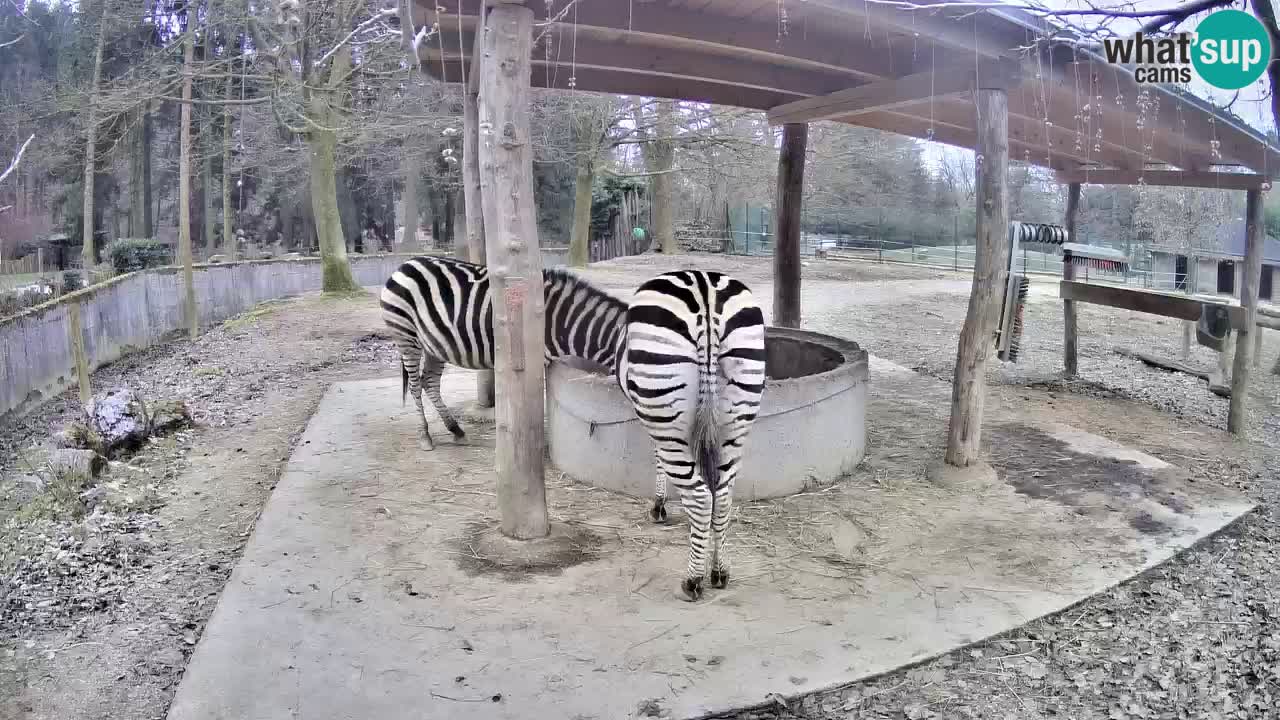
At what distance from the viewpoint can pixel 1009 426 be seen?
6969 millimetres

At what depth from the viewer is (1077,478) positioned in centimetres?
566

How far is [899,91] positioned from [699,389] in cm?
336

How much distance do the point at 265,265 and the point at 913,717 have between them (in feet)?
63.5

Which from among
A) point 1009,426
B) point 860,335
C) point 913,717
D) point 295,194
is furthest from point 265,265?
point 913,717

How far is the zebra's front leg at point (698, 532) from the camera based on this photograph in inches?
155

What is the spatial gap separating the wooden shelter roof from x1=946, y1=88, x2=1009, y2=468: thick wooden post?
11.0 inches

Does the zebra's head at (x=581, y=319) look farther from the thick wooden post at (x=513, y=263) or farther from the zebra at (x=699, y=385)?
the zebra at (x=699, y=385)

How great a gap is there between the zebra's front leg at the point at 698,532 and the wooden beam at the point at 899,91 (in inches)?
134

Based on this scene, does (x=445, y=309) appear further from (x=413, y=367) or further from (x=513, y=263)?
(x=513, y=263)

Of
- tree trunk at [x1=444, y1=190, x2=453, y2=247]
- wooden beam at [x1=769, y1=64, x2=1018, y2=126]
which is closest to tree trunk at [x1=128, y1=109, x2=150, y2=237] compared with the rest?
tree trunk at [x1=444, y1=190, x2=453, y2=247]

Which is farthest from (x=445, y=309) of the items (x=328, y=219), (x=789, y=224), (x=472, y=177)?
(x=328, y=219)

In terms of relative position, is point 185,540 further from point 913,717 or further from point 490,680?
point 913,717

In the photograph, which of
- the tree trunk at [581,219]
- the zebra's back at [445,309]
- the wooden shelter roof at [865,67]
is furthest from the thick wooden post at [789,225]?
the tree trunk at [581,219]

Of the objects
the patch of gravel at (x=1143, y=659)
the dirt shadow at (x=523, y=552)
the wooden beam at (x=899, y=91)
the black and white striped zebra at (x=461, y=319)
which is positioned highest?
the wooden beam at (x=899, y=91)
